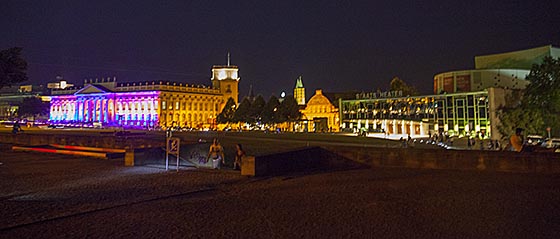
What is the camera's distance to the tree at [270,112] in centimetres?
8494

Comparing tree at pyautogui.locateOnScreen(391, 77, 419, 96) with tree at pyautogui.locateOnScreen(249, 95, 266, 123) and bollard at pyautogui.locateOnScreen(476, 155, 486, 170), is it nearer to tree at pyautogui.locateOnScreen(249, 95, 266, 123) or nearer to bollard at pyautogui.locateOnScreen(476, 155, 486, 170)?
tree at pyautogui.locateOnScreen(249, 95, 266, 123)

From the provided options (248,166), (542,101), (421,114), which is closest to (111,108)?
(421,114)

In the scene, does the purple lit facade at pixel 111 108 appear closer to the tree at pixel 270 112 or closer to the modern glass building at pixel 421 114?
the tree at pixel 270 112

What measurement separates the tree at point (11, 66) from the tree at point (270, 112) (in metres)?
65.9

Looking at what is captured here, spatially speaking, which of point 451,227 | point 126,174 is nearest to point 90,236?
point 451,227

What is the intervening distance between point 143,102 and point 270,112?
6659 cm

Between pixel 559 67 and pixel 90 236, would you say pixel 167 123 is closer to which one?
pixel 559 67

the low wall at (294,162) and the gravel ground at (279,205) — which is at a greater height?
the low wall at (294,162)

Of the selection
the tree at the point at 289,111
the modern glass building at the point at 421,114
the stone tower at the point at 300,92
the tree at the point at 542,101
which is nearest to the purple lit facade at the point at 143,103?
the stone tower at the point at 300,92

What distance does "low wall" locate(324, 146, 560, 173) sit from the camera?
16469mm

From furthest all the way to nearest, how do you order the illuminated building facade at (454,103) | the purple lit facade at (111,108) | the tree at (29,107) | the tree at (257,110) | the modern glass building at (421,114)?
the purple lit facade at (111,108)
the tree at (29,107)
the tree at (257,110)
the modern glass building at (421,114)
the illuminated building facade at (454,103)

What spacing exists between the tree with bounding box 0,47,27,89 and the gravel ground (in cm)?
451

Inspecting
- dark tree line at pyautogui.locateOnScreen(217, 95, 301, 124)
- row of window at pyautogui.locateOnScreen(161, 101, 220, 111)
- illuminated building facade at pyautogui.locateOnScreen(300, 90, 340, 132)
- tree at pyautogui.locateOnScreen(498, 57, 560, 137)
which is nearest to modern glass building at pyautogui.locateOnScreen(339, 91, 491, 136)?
dark tree line at pyautogui.locateOnScreen(217, 95, 301, 124)

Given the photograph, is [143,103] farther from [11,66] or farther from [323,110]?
[11,66]
